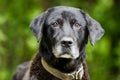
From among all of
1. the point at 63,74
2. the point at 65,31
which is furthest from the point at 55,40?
the point at 63,74

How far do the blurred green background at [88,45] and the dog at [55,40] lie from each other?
4221mm

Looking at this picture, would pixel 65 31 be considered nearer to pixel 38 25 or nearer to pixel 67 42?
pixel 67 42

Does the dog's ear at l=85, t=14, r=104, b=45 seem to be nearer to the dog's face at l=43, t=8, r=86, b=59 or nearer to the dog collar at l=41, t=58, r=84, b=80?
the dog's face at l=43, t=8, r=86, b=59

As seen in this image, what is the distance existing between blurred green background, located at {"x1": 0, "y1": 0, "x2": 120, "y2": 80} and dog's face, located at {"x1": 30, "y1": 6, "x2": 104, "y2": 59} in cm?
425

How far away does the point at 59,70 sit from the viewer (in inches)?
342

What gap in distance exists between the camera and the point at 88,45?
13.0 m

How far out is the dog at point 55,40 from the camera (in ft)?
27.9

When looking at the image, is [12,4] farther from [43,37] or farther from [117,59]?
[43,37]

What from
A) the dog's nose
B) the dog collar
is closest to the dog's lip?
the dog's nose

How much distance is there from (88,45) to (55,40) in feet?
15.3

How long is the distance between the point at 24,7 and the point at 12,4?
0.28 m

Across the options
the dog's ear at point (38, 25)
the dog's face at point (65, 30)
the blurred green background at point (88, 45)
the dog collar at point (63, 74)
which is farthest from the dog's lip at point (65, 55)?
the blurred green background at point (88, 45)

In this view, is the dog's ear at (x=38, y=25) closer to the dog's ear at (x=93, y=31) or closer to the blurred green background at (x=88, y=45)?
the dog's ear at (x=93, y=31)

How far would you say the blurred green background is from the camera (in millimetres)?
13289
